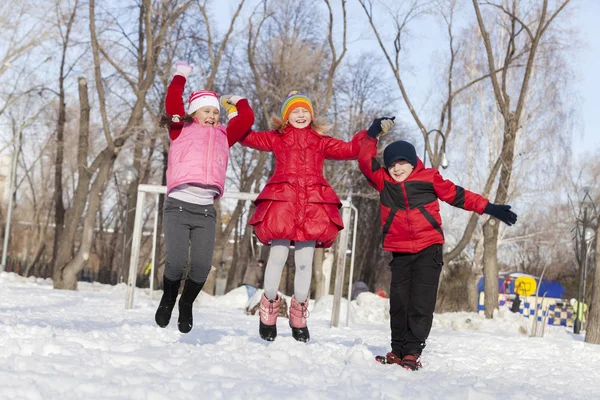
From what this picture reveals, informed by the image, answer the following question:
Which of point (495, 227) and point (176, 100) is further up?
point (176, 100)

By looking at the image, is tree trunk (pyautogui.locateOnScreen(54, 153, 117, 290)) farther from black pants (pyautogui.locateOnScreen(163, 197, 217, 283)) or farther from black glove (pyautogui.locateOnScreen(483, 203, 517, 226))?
black glove (pyautogui.locateOnScreen(483, 203, 517, 226))

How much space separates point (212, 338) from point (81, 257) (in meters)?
11.1

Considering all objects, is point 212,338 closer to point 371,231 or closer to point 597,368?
point 597,368

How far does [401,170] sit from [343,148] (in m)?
0.47

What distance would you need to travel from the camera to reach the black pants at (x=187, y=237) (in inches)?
188

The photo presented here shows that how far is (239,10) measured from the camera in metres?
18.8

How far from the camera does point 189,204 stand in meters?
4.80

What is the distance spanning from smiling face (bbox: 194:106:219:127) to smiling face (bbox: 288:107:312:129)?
568 mm

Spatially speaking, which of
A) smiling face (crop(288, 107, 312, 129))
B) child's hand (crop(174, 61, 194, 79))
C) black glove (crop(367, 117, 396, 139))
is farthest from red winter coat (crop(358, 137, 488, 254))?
child's hand (crop(174, 61, 194, 79))

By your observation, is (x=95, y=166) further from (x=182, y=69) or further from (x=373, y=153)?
(x=373, y=153)

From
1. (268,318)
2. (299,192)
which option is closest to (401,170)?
(299,192)

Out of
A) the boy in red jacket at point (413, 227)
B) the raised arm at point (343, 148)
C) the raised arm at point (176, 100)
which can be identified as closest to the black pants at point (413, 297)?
the boy in red jacket at point (413, 227)

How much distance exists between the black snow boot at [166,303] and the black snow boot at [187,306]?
73mm

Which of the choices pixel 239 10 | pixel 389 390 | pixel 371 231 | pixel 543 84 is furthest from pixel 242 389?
pixel 371 231
